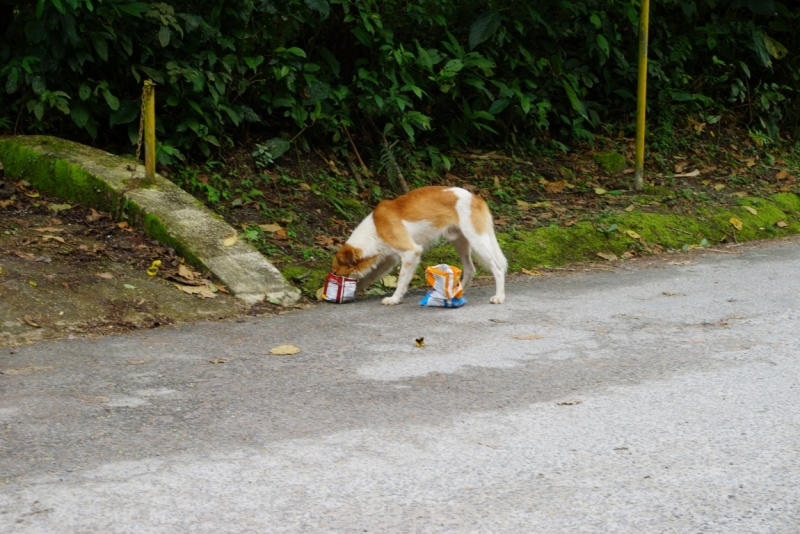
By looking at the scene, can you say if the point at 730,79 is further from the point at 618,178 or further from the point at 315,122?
the point at 315,122

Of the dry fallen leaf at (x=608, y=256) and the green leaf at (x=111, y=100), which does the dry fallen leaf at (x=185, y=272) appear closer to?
the green leaf at (x=111, y=100)

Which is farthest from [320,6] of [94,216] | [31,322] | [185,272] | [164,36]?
[31,322]

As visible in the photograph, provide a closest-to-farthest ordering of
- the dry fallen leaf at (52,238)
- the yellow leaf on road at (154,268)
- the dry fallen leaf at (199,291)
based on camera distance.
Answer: the dry fallen leaf at (199,291)
the yellow leaf on road at (154,268)
the dry fallen leaf at (52,238)

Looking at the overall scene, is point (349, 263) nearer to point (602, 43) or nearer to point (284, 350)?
point (284, 350)

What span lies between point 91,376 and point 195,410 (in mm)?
871

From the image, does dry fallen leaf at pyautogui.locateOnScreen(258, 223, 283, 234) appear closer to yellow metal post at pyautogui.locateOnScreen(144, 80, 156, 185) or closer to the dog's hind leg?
yellow metal post at pyautogui.locateOnScreen(144, 80, 156, 185)

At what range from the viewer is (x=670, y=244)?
9.76 meters

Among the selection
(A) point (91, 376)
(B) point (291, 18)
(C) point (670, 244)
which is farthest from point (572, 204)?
(A) point (91, 376)

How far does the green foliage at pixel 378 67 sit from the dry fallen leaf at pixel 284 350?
3767mm

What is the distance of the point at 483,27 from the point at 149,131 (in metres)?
4.55

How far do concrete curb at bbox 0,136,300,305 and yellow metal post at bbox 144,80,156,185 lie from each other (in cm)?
11

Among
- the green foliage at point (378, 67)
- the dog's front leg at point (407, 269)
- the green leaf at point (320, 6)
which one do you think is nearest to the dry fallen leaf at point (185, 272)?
the dog's front leg at point (407, 269)

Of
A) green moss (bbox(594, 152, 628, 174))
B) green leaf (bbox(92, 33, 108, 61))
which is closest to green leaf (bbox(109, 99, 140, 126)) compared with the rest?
green leaf (bbox(92, 33, 108, 61))

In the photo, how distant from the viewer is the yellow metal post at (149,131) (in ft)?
26.2
